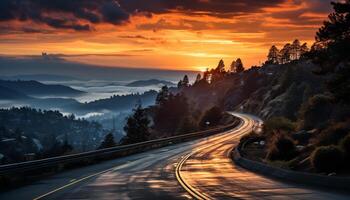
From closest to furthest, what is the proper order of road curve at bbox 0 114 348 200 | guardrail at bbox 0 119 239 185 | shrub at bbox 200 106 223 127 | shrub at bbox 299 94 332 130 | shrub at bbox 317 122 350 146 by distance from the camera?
road curve at bbox 0 114 348 200 → guardrail at bbox 0 119 239 185 → shrub at bbox 317 122 350 146 → shrub at bbox 299 94 332 130 → shrub at bbox 200 106 223 127

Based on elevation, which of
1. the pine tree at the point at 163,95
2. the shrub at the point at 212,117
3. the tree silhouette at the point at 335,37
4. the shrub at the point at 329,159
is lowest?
the shrub at the point at 212,117

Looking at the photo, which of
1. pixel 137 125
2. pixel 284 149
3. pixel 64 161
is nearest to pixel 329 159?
pixel 284 149

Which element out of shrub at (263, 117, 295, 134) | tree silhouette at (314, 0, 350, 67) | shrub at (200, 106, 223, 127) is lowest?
shrub at (200, 106, 223, 127)

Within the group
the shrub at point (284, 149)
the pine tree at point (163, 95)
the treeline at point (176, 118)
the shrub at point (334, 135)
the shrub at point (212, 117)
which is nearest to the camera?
the shrub at point (334, 135)

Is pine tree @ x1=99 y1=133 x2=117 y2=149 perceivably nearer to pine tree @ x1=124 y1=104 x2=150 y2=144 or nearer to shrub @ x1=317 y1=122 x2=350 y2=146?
pine tree @ x1=124 y1=104 x2=150 y2=144

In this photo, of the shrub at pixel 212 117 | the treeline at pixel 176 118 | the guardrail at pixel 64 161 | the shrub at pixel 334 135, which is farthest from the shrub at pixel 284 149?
the shrub at pixel 212 117

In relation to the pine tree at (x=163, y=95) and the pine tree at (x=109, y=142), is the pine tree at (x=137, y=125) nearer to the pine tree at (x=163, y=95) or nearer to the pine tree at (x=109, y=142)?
the pine tree at (x=109, y=142)

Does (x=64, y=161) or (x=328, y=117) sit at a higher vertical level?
(x=328, y=117)

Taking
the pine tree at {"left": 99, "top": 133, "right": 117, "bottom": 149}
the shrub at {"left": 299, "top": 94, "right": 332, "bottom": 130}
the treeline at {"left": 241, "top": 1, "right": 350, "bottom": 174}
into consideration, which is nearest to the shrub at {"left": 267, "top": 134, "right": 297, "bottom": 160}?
the treeline at {"left": 241, "top": 1, "right": 350, "bottom": 174}

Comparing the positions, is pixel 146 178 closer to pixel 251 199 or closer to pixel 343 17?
pixel 251 199

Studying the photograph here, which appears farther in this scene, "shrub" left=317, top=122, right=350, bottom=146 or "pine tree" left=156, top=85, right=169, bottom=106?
"pine tree" left=156, top=85, right=169, bottom=106

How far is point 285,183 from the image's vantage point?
2161cm

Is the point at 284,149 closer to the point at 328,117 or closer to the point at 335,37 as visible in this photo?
the point at 335,37

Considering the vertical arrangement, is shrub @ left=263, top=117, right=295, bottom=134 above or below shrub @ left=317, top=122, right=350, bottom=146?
below
